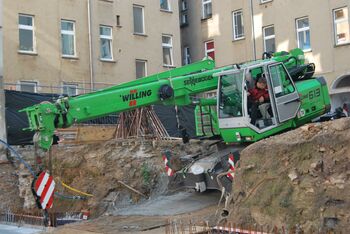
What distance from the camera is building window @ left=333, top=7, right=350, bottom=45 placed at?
78.0 ft

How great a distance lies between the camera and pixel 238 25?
94.6 feet

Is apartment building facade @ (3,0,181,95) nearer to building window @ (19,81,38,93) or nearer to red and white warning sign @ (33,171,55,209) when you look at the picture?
building window @ (19,81,38,93)

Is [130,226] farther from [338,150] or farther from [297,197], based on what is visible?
[338,150]

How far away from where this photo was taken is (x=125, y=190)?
13.7 meters

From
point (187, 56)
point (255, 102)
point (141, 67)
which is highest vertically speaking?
point (187, 56)

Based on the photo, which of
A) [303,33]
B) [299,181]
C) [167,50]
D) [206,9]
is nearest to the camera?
[299,181]

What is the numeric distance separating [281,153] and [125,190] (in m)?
6.26

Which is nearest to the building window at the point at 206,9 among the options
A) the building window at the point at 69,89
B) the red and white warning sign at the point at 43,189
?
the building window at the point at 69,89

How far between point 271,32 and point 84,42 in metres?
9.75

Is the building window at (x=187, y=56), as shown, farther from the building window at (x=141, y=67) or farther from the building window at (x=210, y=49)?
the building window at (x=141, y=67)

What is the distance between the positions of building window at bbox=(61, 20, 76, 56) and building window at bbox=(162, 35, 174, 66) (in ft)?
20.0

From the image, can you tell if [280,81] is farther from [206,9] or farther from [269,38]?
[206,9]

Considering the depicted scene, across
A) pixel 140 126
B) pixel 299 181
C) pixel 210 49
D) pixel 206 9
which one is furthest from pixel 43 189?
pixel 206 9

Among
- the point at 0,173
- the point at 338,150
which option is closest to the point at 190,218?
the point at 338,150
